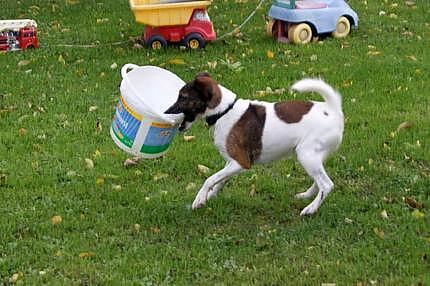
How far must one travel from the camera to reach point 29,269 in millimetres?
5336

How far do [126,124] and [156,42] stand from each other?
14.8 feet

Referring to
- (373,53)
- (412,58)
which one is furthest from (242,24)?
(412,58)

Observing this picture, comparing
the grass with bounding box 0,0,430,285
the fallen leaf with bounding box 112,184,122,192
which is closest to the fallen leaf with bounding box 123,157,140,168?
the grass with bounding box 0,0,430,285

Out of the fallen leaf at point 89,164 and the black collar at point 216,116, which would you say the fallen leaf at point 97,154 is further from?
the black collar at point 216,116

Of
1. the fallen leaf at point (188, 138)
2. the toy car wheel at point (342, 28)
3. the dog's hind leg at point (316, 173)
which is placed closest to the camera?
the dog's hind leg at point (316, 173)

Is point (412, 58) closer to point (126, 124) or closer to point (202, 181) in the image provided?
point (202, 181)

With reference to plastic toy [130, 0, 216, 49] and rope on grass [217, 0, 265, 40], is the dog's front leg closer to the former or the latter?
plastic toy [130, 0, 216, 49]

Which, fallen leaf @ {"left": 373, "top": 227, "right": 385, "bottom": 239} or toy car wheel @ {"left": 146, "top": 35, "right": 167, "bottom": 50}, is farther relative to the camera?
toy car wheel @ {"left": 146, "top": 35, "right": 167, "bottom": 50}

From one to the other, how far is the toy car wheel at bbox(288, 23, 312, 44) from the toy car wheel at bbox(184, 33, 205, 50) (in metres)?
1.02

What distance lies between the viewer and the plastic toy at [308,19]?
10.4 m

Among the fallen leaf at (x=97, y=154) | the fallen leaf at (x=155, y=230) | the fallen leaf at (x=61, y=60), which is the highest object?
the fallen leaf at (x=155, y=230)

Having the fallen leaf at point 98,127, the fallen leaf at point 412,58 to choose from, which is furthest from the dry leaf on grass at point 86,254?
the fallen leaf at point 412,58

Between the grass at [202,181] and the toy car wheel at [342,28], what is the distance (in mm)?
145

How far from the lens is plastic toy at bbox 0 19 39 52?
416 inches
